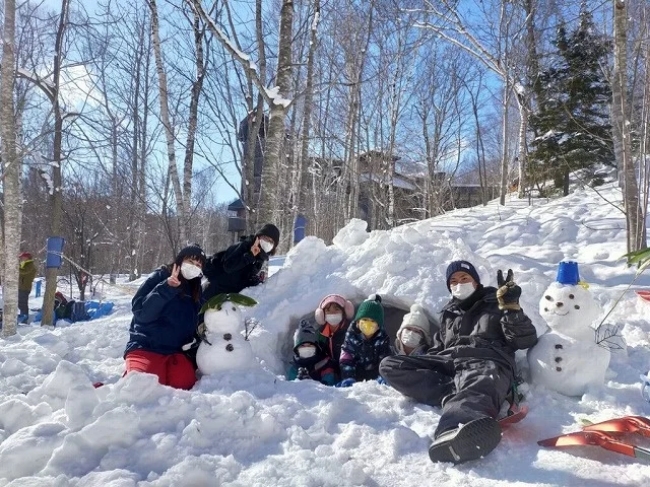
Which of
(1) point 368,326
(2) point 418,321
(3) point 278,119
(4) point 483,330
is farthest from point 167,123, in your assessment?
(4) point 483,330

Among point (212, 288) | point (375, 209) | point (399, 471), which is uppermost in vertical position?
point (375, 209)

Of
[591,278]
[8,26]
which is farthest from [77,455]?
[8,26]

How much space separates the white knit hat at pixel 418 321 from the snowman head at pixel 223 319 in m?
1.42

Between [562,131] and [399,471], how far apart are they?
1142 cm

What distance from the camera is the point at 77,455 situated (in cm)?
202

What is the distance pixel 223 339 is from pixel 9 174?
4941 millimetres

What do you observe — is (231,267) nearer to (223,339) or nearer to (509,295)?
(223,339)

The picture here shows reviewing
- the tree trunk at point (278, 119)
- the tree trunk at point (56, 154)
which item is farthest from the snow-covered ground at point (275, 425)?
the tree trunk at point (56, 154)

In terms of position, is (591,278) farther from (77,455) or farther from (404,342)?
(77,455)

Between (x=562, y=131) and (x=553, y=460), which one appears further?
(x=562, y=131)

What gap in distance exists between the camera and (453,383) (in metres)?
2.97

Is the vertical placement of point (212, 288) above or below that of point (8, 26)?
below

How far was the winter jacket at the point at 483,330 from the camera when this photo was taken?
9.85 ft

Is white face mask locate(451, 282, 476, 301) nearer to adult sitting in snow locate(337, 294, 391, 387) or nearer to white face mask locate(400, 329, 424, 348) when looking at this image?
white face mask locate(400, 329, 424, 348)
